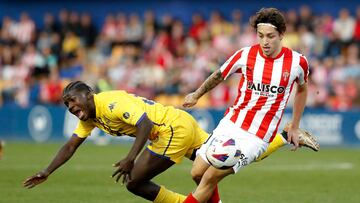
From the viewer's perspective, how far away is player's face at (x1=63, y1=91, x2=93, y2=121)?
27.1 feet

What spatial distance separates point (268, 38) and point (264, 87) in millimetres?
469

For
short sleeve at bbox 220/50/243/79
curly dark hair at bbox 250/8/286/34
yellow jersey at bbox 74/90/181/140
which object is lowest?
yellow jersey at bbox 74/90/181/140

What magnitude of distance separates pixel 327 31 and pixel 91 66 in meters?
6.95

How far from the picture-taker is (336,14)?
86.1 feet

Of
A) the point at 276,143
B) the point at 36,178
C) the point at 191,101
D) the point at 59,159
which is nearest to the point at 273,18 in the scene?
the point at 191,101

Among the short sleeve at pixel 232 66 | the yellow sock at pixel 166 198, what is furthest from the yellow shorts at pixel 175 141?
the short sleeve at pixel 232 66

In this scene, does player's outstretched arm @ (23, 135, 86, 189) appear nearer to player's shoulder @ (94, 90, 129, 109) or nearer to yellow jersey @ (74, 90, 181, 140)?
yellow jersey @ (74, 90, 181, 140)

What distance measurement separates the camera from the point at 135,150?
8016 millimetres

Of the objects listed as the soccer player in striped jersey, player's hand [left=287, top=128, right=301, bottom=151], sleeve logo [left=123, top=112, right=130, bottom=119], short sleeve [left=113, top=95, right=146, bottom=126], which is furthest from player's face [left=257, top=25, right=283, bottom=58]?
sleeve logo [left=123, top=112, right=130, bottom=119]

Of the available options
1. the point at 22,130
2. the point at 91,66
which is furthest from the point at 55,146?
the point at 91,66

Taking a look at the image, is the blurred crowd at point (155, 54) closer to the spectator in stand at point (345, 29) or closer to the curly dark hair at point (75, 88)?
the spectator in stand at point (345, 29)

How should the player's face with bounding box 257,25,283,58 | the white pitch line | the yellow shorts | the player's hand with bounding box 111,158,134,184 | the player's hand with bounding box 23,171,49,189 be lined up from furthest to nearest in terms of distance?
1. the white pitch line
2. the yellow shorts
3. the player's hand with bounding box 23,171,49,189
4. the player's face with bounding box 257,25,283,58
5. the player's hand with bounding box 111,158,134,184

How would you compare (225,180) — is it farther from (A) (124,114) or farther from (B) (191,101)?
(A) (124,114)

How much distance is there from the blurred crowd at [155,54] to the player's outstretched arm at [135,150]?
1224cm
